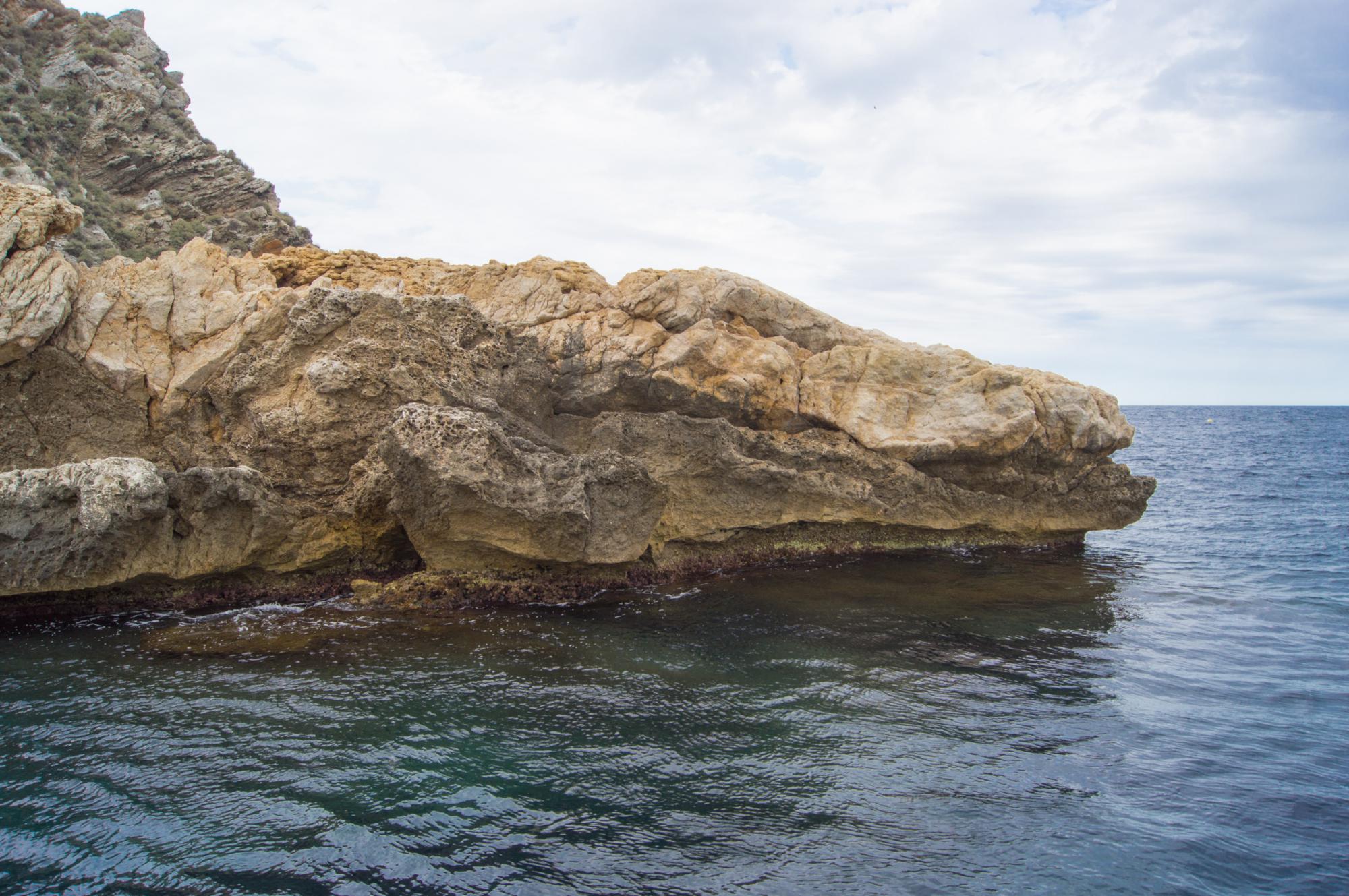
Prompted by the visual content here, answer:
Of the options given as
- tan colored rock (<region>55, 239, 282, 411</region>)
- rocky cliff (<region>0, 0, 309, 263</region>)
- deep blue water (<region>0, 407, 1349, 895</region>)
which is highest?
rocky cliff (<region>0, 0, 309, 263</region>)

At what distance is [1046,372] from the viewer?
18953 mm

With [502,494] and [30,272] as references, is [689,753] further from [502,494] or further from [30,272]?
[30,272]

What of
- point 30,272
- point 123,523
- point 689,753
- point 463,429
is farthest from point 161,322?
point 689,753

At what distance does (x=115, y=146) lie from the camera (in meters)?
37.7

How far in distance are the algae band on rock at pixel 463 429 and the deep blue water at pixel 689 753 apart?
137cm

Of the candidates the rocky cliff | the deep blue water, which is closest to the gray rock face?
the deep blue water

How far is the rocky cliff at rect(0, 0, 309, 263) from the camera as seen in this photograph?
34.2 meters

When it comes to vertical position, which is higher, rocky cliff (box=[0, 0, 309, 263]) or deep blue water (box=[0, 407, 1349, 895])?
rocky cliff (box=[0, 0, 309, 263])

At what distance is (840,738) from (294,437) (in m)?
10.6

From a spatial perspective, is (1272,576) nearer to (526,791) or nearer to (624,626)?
(624,626)

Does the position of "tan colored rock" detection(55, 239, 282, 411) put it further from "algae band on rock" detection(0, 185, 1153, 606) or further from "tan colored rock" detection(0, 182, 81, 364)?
"tan colored rock" detection(0, 182, 81, 364)

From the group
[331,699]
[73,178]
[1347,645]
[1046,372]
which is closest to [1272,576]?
[1347,645]

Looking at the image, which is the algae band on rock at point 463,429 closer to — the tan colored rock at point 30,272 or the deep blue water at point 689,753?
the tan colored rock at point 30,272

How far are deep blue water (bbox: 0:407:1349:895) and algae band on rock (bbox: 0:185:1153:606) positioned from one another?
1369 mm
